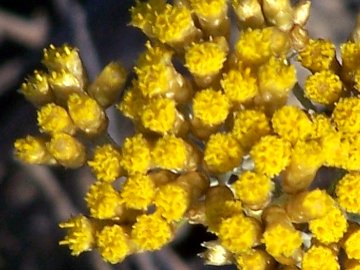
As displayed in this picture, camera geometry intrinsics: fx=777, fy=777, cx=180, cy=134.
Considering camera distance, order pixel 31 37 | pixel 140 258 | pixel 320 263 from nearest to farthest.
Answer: pixel 320 263 < pixel 140 258 < pixel 31 37

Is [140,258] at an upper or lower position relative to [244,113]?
lower

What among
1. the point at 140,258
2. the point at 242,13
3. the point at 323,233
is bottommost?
the point at 140,258

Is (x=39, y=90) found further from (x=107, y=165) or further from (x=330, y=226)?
(x=330, y=226)

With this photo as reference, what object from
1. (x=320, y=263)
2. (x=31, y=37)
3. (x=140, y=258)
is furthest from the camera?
(x=31, y=37)

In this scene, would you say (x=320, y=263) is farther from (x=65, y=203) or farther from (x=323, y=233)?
(x=65, y=203)

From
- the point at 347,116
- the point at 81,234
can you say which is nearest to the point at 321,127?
the point at 347,116

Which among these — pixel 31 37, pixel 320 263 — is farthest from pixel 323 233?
pixel 31 37
